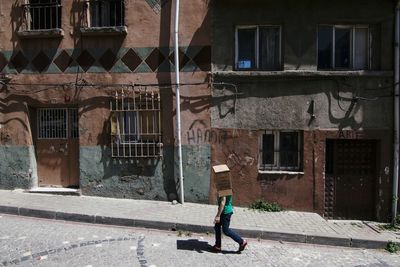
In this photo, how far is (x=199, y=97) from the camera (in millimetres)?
10172

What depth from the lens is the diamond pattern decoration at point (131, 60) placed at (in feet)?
33.9

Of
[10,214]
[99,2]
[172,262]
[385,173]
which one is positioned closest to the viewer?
[172,262]

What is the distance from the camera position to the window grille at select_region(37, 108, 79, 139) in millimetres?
10875

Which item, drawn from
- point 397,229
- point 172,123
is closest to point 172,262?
point 172,123

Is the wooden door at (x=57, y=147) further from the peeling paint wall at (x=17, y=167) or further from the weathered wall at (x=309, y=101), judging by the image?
the weathered wall at (x=309, y=101)

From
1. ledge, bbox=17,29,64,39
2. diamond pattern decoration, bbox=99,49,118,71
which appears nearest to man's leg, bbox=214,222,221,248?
diamond pattern decoration, bbox=99,49,118,71

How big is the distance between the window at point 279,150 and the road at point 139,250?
253cm

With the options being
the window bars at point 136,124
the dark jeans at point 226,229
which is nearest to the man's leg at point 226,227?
the dark jeans at point 226,229

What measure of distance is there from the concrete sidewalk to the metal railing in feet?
13.9

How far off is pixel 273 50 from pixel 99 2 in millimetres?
4388

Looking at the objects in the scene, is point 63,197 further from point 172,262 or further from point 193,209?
point 172,262

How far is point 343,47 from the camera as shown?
10.2m

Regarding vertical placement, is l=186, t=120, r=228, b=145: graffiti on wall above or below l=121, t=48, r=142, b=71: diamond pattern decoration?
below

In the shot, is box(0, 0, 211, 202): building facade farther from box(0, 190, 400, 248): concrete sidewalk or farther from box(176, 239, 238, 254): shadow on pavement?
box(176, 239, 238, 254): shadow on pavement
